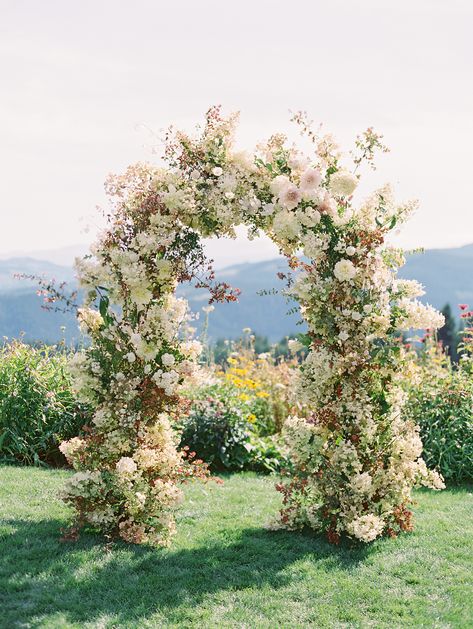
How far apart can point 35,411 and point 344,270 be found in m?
4.50

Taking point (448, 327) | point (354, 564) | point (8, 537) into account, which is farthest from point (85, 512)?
point (448, 327)

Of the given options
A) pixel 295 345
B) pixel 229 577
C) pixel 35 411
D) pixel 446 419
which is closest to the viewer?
pixel 229 577

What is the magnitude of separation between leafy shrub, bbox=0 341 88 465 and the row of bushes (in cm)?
1

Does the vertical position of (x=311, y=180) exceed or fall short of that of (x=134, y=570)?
it exceeds it

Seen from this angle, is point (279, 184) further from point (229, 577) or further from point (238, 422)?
point (238, 422)

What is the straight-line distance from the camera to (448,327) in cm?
3822

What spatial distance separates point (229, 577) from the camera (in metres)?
4.93

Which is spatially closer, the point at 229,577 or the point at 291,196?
the point at 229,577

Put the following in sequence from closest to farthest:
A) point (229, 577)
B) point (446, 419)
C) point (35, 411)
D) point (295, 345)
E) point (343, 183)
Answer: point (229, 577), point (343, 183), point (295, 345), point (35, 411), point (446, 419)

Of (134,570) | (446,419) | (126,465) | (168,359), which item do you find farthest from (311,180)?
(446,419)

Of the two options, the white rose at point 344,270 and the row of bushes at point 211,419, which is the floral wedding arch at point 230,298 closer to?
the white rose at point 344,270

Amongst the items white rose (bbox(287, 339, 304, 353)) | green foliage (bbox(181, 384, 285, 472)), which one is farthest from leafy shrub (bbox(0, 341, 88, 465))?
white rose (bbox(287, 339, 304, 353))

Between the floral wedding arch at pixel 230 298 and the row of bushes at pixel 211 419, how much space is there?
7.86ft

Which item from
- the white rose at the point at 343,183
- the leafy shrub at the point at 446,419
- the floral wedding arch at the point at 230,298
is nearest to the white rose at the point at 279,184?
the floral wedding arch at the point at 230,298
